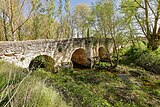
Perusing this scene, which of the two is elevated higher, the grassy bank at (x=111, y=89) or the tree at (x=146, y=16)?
the tree at (x=146, y=16)

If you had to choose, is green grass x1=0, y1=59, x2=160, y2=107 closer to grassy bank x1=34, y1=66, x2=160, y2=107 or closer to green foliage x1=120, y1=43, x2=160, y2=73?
grassy bank x1=34, y1=66, x2=160, y2=107

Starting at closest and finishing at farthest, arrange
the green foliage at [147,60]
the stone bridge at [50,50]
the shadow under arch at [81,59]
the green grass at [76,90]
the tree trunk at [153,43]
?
the green grass at [76,90] < the stone bridge at [50,50] < the green foliage at [147,60] < the tree trunk at [153,43] < the shadow under arch at [81,59]

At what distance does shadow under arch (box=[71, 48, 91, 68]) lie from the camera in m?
15.1

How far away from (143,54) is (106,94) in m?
7.99

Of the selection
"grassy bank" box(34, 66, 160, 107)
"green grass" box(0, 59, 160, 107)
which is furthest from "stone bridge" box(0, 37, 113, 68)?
"grassy bank" box(34, 66, 160, 107)

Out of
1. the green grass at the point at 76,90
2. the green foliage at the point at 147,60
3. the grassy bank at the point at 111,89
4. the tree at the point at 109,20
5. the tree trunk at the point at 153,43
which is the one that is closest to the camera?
the green grass at the point at 76,90

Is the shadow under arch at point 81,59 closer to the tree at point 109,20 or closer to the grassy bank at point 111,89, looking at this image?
the tree at point 109,20

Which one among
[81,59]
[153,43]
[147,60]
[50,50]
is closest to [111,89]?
[50,50]

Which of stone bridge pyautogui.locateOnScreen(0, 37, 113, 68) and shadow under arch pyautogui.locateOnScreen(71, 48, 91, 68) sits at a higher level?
stone bridge pyautogui.locateOnScreen(0, 37, 113, 68)

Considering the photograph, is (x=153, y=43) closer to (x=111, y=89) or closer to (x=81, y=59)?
(x=81, y=59)

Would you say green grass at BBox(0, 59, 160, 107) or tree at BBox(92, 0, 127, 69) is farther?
tree at BBox(92, 0, 127, 69)

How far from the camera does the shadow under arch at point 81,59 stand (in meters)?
15.1

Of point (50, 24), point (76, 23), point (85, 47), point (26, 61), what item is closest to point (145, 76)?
point (85, 47)

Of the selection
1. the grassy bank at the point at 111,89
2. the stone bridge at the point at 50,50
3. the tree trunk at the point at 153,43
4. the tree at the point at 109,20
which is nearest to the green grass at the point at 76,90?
the grassy bank at the point at 111,89
